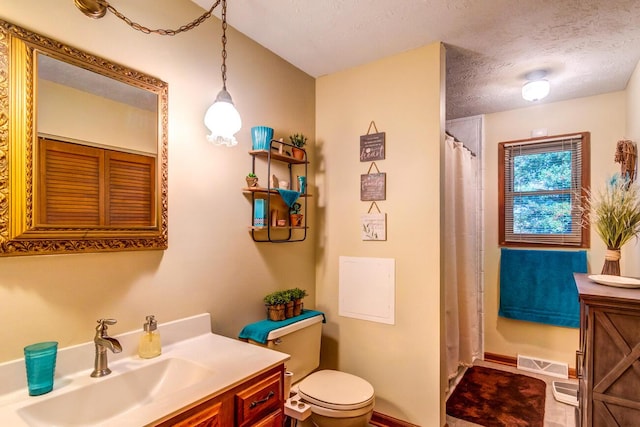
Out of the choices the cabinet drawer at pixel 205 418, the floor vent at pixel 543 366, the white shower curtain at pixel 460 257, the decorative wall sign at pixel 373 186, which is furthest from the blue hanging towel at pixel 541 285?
the cabinet drawer at pixel 205 418

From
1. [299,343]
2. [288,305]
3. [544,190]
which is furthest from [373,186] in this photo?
[544,190]

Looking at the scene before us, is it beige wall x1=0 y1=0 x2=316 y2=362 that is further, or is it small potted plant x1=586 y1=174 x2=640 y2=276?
small potted plant x1=586 y1=174 x2=640 y2=276

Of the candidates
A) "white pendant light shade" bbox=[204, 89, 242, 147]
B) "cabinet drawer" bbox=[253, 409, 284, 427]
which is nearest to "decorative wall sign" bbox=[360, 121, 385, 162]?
"white pendant light shade" bbox=[204, 89, 242, 147]

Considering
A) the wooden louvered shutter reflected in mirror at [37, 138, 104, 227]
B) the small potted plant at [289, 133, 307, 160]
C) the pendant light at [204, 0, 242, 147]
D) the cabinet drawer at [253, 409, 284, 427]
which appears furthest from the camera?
the small potted plant at [289, 133, 307, 160]

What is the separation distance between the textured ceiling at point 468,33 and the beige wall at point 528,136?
34cm

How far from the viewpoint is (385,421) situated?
208cm

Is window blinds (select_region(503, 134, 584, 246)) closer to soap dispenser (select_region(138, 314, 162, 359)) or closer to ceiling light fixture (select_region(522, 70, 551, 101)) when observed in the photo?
ceiling light fixture (select_region(522, 70, 551, 101))

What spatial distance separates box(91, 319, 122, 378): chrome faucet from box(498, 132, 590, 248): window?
3.18 m

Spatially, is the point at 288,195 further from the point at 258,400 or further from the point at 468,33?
the point at 468,33

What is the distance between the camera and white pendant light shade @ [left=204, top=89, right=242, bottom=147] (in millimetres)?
1498

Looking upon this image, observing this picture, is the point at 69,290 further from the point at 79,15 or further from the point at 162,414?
Result: the point at 79,15

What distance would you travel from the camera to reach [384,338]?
2.13 meters

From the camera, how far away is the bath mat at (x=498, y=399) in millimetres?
2201

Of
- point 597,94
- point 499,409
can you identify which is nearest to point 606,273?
point 499,409
